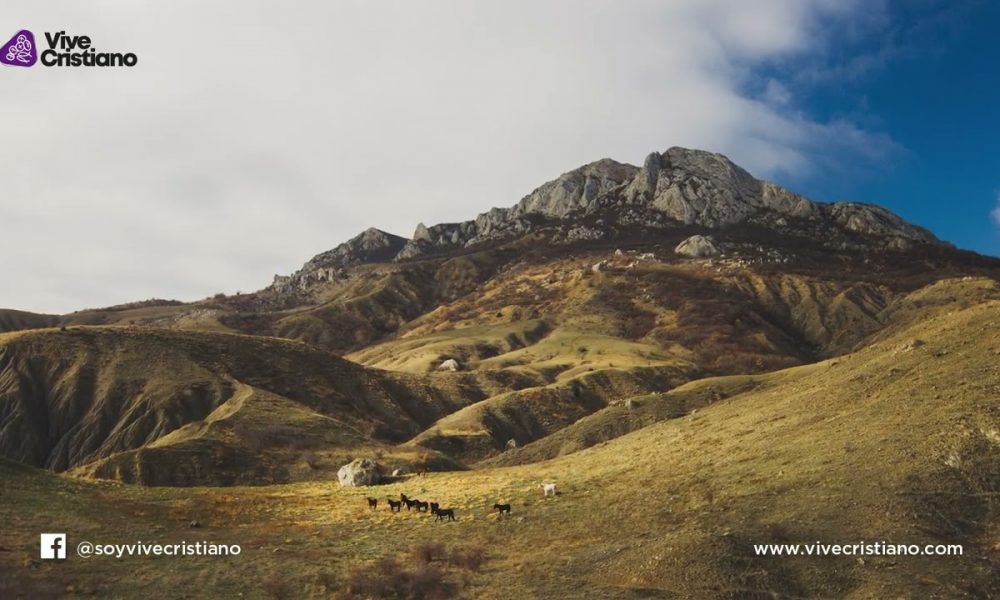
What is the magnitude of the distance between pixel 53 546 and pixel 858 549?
38.2 m

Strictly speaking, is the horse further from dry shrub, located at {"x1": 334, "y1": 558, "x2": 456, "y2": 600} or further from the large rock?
the large rock

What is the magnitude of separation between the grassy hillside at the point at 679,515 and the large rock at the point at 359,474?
3.39m

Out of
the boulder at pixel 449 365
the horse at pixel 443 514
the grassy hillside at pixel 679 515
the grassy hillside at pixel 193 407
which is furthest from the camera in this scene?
the boulder at pixel 449 365

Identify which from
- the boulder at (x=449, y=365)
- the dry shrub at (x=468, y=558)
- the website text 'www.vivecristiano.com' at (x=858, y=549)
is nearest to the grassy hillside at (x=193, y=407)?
the dry shrub at (x=468, y=558)

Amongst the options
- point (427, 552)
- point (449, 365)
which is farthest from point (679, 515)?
point (449, 365)

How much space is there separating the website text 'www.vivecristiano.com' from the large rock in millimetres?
39410

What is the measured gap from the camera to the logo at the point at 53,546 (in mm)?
30281

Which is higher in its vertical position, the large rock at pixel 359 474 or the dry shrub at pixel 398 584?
the large rock at pixel 359 474

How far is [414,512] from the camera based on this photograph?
4556cm

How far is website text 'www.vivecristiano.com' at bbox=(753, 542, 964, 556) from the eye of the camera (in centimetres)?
2833

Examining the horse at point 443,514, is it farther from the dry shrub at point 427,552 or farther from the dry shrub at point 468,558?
the dry shrub at point 468,558

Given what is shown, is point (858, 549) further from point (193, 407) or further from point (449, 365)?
point (449, 365)

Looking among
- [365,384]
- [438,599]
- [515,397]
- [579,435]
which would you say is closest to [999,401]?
[438,599]

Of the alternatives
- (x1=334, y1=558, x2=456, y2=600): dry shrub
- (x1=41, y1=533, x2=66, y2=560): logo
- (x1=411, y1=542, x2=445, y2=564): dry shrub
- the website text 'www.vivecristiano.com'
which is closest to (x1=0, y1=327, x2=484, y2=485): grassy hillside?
(x1=41, y1=533, x2=66, y2=560): logo
